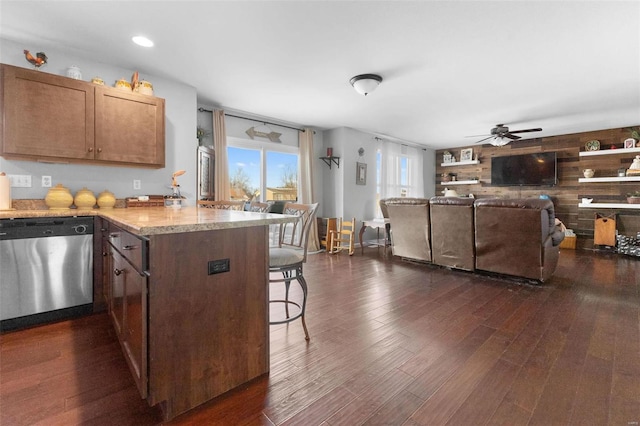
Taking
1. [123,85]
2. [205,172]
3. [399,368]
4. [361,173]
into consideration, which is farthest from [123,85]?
[361,173]

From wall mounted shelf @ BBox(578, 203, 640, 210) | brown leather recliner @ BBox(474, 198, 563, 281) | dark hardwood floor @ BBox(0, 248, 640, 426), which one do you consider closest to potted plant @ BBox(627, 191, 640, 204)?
wall mounted shelf @ BBox(578, 203, 640, 210)

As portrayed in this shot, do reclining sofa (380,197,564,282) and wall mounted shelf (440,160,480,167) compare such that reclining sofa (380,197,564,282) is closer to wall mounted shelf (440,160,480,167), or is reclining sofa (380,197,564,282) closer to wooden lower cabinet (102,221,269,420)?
wooden lower cabinet (102,221,269,420)

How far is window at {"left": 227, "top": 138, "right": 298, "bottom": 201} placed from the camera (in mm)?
4996

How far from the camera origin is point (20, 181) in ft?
8.77

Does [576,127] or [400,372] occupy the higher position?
[576,127]

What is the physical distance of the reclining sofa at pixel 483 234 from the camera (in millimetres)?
3322

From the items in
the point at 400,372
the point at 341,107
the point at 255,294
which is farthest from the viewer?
the point at 341,107

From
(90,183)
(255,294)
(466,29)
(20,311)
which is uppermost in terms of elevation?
(466,29)

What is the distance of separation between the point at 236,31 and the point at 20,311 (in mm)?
2841

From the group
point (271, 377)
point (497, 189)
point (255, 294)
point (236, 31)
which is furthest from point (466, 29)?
point (497, 189)

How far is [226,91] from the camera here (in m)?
3.95

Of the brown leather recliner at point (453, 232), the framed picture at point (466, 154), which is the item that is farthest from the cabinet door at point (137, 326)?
the framed picture at point (466, 154)

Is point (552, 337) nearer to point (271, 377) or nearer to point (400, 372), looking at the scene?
point (400, 372)

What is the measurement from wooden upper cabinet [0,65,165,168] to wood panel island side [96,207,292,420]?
1672mm
